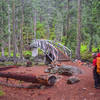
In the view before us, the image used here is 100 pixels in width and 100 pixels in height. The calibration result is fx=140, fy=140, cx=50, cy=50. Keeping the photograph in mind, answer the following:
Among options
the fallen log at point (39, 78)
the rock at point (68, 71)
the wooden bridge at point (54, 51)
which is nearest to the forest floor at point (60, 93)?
the fallen log at point (39, 78)

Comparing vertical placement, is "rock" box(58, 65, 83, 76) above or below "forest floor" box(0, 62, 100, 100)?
above

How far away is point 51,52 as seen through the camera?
15.8 m

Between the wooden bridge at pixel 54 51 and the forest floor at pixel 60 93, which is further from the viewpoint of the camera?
the wooden bridge at pixel 54 51

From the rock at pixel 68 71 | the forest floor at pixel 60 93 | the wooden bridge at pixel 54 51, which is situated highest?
the wooden bridge at pixel 54 51

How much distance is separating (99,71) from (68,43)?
15.1 meters

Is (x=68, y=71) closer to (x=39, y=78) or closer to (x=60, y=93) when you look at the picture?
(x=39, y=78)

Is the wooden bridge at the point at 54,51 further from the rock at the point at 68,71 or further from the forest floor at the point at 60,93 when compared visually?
the forest floor at the point at 60,93

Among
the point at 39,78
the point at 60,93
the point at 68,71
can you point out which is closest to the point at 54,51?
the point at 68,71

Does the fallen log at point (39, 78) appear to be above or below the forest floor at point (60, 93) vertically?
above

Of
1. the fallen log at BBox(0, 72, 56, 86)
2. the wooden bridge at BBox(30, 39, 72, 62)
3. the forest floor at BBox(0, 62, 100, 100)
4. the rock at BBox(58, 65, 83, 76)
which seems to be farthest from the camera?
the wooden bridge at BBox(30, 39, 72, 62)

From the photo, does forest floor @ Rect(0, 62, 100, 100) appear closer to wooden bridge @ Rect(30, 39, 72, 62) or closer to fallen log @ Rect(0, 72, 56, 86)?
fallen log @ Rect(0, 72, 56, 86)

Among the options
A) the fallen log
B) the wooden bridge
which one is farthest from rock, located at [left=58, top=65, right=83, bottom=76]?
the wooden bridge

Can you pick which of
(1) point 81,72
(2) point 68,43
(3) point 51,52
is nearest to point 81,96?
(1) point 81,72

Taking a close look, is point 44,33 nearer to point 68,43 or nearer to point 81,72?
point 68,43
